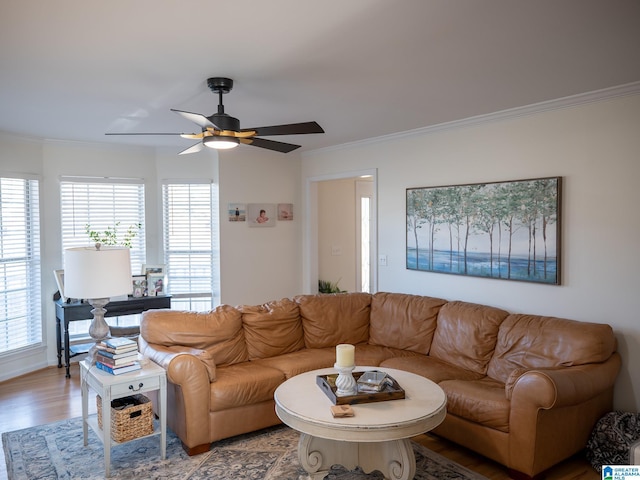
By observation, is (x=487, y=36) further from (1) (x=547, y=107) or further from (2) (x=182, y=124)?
(2) (x=182, y=124)

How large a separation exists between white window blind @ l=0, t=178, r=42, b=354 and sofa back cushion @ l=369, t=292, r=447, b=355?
3758 millimetres

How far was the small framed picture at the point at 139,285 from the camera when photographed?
556cm

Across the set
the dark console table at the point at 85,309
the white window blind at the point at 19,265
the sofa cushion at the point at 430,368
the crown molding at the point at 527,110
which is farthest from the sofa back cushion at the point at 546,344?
the white window blind at the point at 19,265

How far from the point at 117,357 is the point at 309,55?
2.25 m

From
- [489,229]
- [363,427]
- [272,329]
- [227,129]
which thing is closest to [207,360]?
[272,329]

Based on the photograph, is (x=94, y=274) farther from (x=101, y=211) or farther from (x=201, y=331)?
(x=101, y=211)

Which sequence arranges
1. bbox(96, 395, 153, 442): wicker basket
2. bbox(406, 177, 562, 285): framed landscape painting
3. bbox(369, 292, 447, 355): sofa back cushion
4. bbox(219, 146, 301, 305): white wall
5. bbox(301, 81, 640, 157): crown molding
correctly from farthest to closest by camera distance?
bbox(219, 146, 301, 305): white wall, bbox(369, 292, 447, 355): sofa back cushion, bbox(406, 177, 562, 285): framed landscape painting, bbox(301, 81, 640, 157): crown molding, bbox(96, 395, 153, 442): wicker basket

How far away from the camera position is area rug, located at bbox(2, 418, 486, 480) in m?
3.01

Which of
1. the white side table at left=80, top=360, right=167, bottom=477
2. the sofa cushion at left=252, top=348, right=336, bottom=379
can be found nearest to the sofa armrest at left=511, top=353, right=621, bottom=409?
the sofa cushion at left=252, top=348, right=336, bottom=379

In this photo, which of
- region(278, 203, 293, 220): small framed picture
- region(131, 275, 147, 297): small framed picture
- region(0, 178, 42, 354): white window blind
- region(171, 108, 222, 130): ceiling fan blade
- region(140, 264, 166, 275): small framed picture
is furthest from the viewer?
region(278, 203, 293, 220): small framed picture

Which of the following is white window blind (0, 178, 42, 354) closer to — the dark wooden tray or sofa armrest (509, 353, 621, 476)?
the dark wooden tray

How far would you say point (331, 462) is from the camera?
112 inches

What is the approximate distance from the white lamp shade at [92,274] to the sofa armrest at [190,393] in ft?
Answer: 1.99

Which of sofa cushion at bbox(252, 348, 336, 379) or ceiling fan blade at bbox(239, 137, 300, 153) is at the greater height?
ceiling fan blade at bbox(239, 137, 300, 153)
